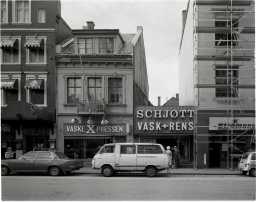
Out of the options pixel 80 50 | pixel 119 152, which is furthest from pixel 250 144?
pixel 80 50

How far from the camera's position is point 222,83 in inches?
1121

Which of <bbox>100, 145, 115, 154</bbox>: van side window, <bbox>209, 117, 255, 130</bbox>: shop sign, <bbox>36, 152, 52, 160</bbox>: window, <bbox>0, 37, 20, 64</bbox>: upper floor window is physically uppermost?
<bbox>0, 37, 20, 64</bbox>: upper floor window

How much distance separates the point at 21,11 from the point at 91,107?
819 cm

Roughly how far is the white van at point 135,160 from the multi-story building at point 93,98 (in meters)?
6.61

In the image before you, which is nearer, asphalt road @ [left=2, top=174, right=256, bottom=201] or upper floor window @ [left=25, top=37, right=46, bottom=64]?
asphalt road @ [left=2, top=174, right=256, bottom=201]

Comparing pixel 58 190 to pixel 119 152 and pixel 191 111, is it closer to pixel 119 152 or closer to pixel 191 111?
pixel 119 152

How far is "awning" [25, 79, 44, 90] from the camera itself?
95.8ft

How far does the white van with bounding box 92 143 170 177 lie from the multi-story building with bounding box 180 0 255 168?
600cm

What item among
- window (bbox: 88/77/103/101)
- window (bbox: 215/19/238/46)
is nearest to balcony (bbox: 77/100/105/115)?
window (bbox: 88/77/103/101)

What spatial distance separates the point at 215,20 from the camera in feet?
91.0

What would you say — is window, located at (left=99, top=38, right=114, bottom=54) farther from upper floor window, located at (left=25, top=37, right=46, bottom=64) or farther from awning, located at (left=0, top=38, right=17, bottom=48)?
awning, located at (left=0, top=38, right=17, bottom=48)

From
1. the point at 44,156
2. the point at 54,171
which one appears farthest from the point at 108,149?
the point at 44,156

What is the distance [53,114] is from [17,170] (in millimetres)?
7061

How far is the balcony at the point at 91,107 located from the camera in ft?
95.0
